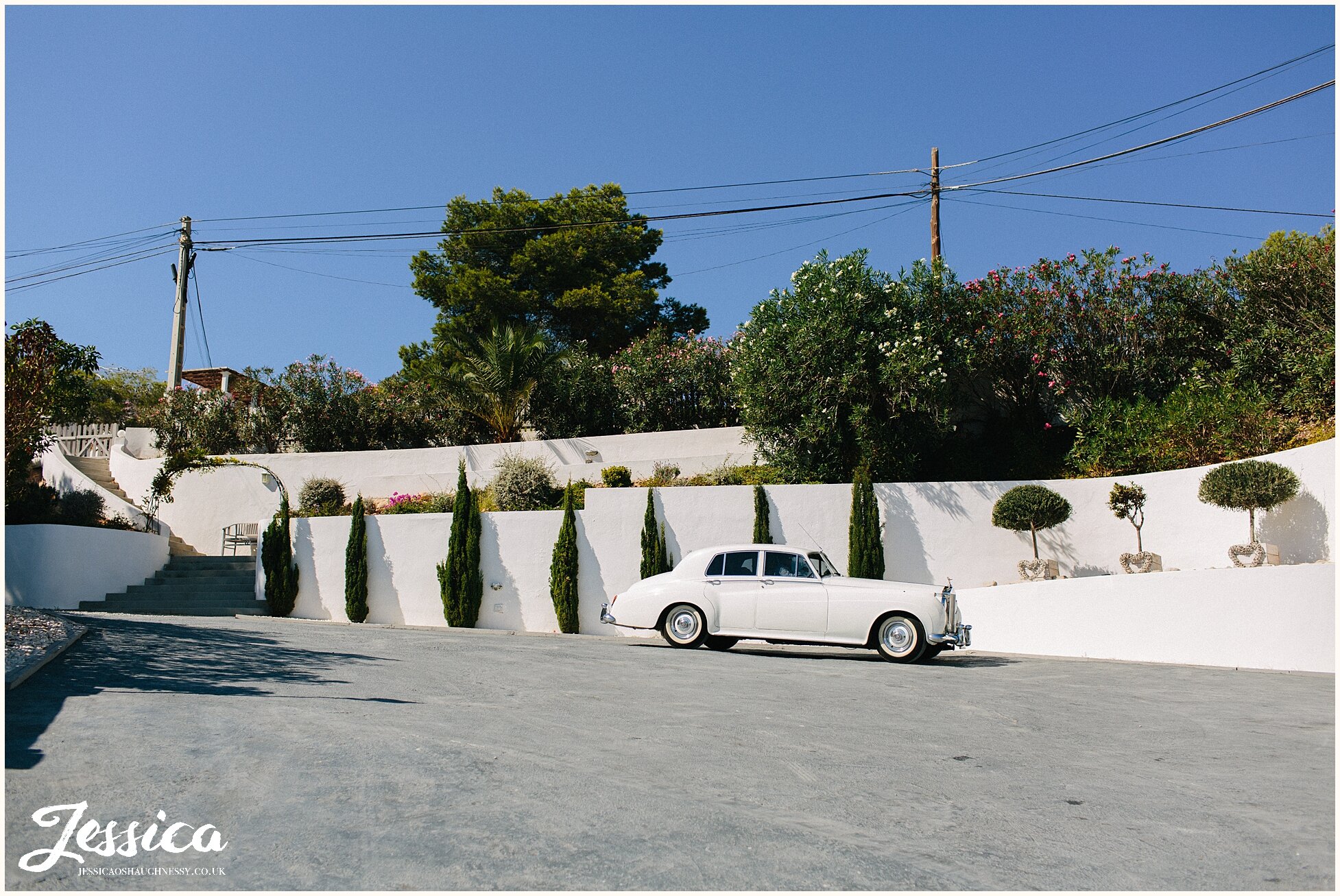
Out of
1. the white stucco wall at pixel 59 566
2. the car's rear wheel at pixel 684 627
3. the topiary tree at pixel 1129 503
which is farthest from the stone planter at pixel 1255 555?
the white stucco wall at pixel 59 566

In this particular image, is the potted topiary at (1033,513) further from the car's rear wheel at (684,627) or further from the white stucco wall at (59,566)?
the white stucco wall at (59,566)

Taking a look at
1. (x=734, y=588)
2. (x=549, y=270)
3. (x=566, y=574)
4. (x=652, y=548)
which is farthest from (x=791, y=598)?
(x=549, y=270)

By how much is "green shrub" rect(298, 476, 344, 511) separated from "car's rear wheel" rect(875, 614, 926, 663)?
1413cm

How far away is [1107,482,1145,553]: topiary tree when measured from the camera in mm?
A: 15188

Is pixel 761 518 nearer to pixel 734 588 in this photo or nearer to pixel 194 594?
pixel 734 588

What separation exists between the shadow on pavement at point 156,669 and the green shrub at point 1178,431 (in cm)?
1326

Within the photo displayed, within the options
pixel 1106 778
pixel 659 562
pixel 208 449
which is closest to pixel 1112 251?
pixel 659 562

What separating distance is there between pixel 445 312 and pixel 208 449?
30.3ft

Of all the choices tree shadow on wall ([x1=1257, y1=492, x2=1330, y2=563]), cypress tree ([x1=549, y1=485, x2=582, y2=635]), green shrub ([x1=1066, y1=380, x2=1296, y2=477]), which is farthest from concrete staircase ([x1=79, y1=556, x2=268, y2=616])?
tree shadow on wall ([x1=1257, y1=492, x2=1330, y2=563])

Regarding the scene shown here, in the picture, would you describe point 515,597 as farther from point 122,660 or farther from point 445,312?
point 445,312

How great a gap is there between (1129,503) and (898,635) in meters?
5.99

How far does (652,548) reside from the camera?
16906 millimetres

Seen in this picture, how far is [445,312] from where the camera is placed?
32.1 meters

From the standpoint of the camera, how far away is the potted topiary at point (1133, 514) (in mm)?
14539
